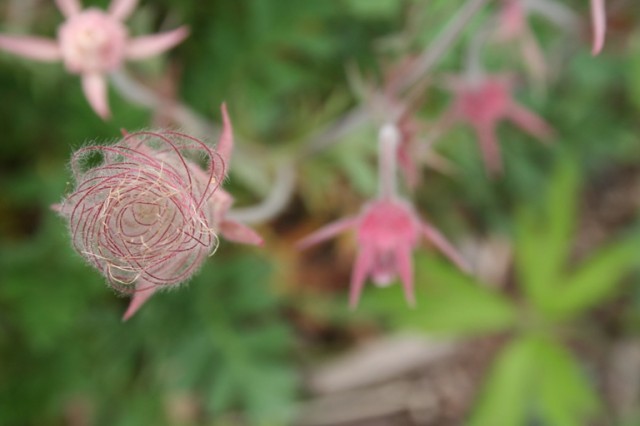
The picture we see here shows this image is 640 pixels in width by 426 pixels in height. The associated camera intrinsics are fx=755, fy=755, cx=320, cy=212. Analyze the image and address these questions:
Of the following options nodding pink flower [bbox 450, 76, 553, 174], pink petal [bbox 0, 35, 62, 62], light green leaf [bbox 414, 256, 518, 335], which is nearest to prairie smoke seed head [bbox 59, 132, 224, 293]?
pink petal [bbox 0, 35, 62, 62]

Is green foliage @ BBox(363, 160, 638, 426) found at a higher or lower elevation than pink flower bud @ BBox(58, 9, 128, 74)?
lower

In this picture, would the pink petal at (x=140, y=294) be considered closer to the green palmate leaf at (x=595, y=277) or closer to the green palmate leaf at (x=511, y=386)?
the green palmate leaf at (x=511, y=386)

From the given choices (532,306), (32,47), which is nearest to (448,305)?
(532,306)

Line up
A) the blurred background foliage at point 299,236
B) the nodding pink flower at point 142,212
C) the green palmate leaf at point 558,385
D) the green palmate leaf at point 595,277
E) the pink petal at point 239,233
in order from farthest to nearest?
the green palmate leaf at point 595,277 < the green palmate leaf at point 558,385 < the blurred background foliage at point 299,236 < the pink petal at point 239,233 < the nodding pink flower at point 142,212

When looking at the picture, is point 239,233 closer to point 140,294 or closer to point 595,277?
point 140,294

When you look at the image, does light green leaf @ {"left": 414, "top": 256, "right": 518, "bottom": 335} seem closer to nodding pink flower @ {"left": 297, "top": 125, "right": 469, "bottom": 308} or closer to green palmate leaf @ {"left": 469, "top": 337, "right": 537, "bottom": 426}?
green palmate leaf @ {"left": 469, "top": 337, "right": 537, "bottom": 426}

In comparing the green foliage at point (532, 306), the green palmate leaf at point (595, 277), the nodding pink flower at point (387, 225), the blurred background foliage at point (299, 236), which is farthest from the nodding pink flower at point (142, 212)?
the green palmate leaf at point (595, 277)
